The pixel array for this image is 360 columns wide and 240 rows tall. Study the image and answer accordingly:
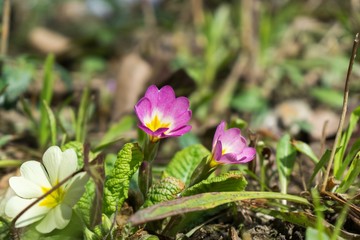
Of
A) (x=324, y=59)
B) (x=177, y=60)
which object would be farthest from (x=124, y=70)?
(x=324, y=59)

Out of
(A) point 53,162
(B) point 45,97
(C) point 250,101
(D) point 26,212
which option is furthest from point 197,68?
(D) point 26,212

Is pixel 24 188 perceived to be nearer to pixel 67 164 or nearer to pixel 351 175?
pixel 67 164

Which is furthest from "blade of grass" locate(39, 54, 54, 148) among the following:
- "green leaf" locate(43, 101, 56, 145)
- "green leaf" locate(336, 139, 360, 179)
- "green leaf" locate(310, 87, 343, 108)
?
"green leaf" locate(310, 87, 343, 108)

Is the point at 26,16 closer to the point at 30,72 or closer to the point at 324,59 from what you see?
the point at 30,72

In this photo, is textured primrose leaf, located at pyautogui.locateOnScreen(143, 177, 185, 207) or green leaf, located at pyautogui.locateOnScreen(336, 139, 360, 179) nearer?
textured primrose leaf, located at pyautogui.locateOnScreen(143, 177, 185, 207)

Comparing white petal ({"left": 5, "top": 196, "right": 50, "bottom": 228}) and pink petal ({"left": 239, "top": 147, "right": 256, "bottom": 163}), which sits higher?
pink petal ({"left": 239, "top": 147, "right": 256, "bottom": 163})

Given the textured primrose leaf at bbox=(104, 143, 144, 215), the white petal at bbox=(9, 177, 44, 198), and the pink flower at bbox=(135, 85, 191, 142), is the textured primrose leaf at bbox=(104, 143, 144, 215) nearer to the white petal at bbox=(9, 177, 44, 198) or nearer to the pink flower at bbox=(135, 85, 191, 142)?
the pink flower at bbox=(135, 85, 191, 142)
